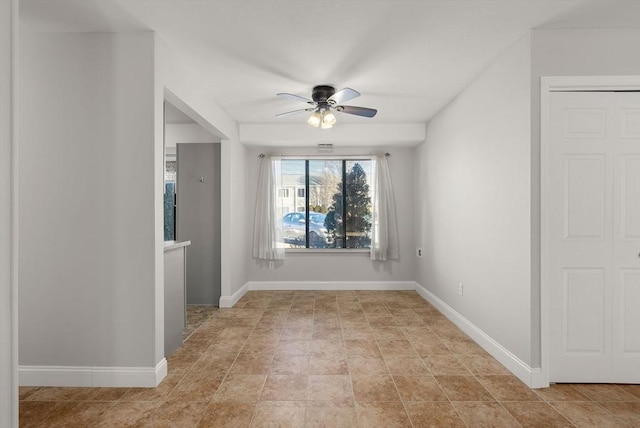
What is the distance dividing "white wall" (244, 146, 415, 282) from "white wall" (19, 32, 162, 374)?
3.37 meters

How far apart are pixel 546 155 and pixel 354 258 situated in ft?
12.5

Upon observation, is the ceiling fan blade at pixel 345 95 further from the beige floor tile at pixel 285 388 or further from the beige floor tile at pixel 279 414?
the beige floor tile at pixel 279 414

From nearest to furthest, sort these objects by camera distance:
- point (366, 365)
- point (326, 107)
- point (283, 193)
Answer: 1. point (366, 365)
2. point (326, 107)
3. point (283, 193)

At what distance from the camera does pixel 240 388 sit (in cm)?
256

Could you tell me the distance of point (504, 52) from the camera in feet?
9.62

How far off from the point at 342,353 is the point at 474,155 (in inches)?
90.6

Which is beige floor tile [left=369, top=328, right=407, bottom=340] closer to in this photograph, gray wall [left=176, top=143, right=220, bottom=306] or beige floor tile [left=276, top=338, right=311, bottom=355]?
beige floor tile [left=276, top=338, right=311, bottom=355]

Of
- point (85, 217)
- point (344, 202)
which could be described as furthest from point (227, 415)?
point (344, 202)

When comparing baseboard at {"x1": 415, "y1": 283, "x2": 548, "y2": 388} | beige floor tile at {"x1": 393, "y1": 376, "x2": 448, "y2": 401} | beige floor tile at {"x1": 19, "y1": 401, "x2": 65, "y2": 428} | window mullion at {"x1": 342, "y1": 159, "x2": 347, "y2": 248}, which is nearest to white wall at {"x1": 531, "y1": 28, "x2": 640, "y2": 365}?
baseboard at {"x1": 415, "y1": 283, "x2": 548, "y2": 388}

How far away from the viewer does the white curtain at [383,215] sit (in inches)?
232

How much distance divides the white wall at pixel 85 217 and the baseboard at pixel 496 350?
8.91 feet

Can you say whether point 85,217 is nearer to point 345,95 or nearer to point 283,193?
point 345,95

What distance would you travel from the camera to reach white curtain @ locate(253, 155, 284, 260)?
5840 mm

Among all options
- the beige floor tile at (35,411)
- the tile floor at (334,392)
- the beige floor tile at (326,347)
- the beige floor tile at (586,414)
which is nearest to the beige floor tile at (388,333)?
the tile floor at (334,392)
